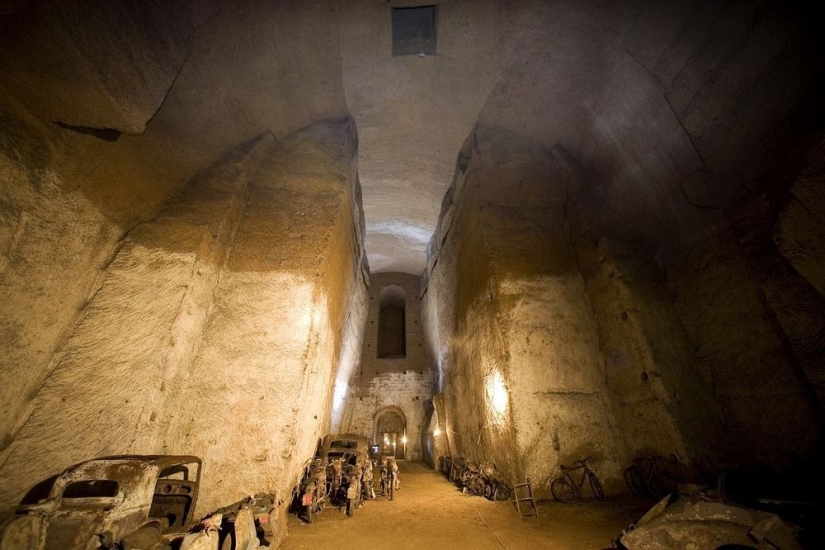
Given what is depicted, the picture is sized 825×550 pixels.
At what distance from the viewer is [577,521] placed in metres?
3.97

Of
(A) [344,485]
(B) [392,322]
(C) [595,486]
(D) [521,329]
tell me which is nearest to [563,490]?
(C) [595,486]

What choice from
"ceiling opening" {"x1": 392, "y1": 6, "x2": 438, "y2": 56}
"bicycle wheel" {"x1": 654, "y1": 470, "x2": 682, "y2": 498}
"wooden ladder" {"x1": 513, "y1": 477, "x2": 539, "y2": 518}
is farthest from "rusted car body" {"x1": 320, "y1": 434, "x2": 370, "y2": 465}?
"ceiling opening" {"x1": 392, "y1": 6, "x2": 438, "y2": 56}

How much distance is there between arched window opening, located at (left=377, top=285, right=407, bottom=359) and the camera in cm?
1398

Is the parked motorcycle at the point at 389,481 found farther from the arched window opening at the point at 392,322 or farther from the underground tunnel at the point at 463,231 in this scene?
the arched window opening at the point at 392,322

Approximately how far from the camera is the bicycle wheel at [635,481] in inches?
181

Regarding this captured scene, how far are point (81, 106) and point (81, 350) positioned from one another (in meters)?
2.93

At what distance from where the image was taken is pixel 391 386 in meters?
11.9

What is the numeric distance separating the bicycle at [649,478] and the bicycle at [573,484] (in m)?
0.52

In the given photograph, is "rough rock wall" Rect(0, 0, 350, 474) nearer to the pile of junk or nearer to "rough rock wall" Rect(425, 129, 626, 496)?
"rough rock wall" Rect(425, 129, 626, 496)

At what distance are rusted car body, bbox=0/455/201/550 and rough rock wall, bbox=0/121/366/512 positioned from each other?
0.75 m

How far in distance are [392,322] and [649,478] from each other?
37.1 ft

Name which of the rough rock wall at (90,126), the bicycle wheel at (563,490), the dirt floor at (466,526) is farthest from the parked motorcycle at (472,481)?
the rough rock wall at (90,126)

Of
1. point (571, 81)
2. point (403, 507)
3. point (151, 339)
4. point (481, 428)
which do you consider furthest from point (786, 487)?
point (151, 339)

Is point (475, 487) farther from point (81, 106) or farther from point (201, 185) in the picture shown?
point (81, 106)
